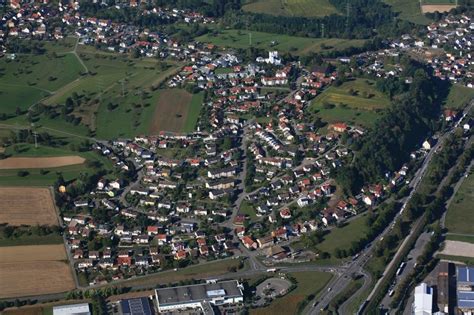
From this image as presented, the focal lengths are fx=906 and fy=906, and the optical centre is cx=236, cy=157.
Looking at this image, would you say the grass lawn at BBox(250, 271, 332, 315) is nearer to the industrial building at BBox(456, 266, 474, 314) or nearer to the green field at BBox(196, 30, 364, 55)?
the industrial building at BBox(456, 266, 474, 314)

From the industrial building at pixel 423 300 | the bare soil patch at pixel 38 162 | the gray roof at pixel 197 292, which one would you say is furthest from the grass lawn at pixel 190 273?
the bare soil patch at pixel 38 162

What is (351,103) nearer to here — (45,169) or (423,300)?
(45,169)

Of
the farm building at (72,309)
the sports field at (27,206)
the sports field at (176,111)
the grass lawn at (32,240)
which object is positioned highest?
the sports field at (176,111)

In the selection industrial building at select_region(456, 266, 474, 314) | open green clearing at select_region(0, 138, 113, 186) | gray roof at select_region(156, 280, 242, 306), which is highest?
open green clearing at select_region(0, 138, 113, 186)

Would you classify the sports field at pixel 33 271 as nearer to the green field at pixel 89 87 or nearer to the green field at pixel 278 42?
the green field at pixel 89 87

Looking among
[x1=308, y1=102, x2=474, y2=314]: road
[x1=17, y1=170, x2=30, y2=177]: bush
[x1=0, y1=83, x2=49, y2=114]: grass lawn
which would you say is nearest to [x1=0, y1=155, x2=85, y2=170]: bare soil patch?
[x1=17, y1=170, x2=30, y2=177]: bush
